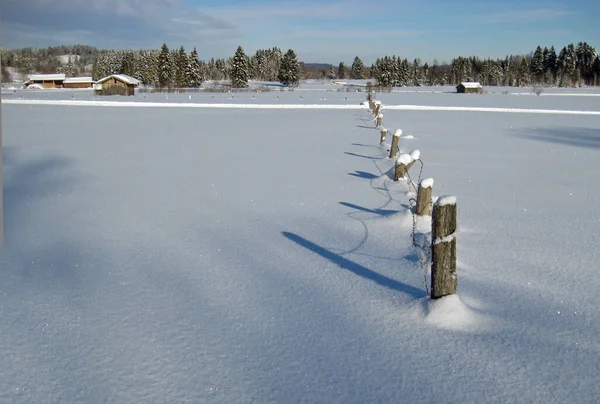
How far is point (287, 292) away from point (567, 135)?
64.4 ft

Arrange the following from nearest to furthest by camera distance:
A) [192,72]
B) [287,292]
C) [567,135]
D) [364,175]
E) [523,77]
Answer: [287,292]
[364,175]
[567,135]
[192,72]
[523,77]

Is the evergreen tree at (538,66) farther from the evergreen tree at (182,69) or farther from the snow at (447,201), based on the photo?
the snow at (447,201)

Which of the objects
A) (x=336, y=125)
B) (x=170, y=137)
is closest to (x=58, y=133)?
(x=170, y=137)

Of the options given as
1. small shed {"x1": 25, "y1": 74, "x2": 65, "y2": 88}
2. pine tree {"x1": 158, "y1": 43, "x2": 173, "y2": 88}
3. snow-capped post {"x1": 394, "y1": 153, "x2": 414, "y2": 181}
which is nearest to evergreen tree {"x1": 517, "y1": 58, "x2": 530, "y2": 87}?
pine tree {"x1": 158, "y1": 43, "x2": 173, "y2": 88}

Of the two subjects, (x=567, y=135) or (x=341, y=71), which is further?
(x=341, y=71)

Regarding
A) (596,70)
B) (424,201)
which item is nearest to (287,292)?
(424,201)

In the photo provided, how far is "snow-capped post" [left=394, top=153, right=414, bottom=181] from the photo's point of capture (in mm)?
8914

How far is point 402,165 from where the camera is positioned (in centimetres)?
959

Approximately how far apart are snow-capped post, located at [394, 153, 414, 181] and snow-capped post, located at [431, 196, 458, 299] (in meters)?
4.79

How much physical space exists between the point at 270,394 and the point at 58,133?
765 inches

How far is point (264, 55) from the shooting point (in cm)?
16288

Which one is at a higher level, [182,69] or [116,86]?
[182,69]

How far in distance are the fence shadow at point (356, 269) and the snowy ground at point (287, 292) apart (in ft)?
0.10

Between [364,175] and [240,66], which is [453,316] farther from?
[240,66]
